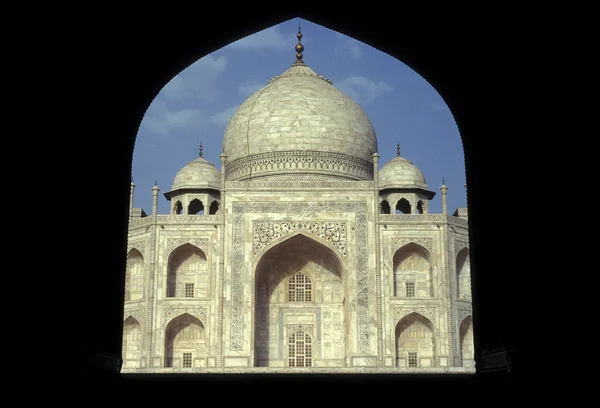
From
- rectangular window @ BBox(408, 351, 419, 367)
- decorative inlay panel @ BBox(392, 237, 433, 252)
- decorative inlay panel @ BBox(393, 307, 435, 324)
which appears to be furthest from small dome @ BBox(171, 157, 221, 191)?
rectangular window @ BBox(408, 351, 419, 367)

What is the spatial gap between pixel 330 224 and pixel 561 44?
19.2 m

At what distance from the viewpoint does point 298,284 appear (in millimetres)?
24453

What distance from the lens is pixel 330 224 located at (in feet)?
76.6

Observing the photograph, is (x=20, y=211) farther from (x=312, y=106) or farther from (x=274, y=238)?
(x=312, y=106)

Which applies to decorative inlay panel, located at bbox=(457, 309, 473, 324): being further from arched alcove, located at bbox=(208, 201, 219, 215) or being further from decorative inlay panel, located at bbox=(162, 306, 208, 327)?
arched alcove, located at bbox=(208, 201, 219, 215)

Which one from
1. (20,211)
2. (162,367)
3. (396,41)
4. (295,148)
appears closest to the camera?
(20,211)

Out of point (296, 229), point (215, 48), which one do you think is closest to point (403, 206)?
point (296, 229)

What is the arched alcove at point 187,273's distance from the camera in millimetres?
23812

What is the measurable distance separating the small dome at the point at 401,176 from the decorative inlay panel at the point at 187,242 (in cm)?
706

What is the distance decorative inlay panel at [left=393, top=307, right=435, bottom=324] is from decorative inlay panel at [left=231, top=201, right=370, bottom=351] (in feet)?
2.88

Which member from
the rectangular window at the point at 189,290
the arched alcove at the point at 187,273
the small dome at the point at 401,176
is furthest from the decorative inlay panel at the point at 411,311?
the rectangular window at the point at 189,290

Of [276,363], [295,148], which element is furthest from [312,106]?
[276,363]

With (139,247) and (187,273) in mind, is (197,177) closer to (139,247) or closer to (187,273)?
(139,247)

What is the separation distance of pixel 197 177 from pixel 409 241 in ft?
26.8
